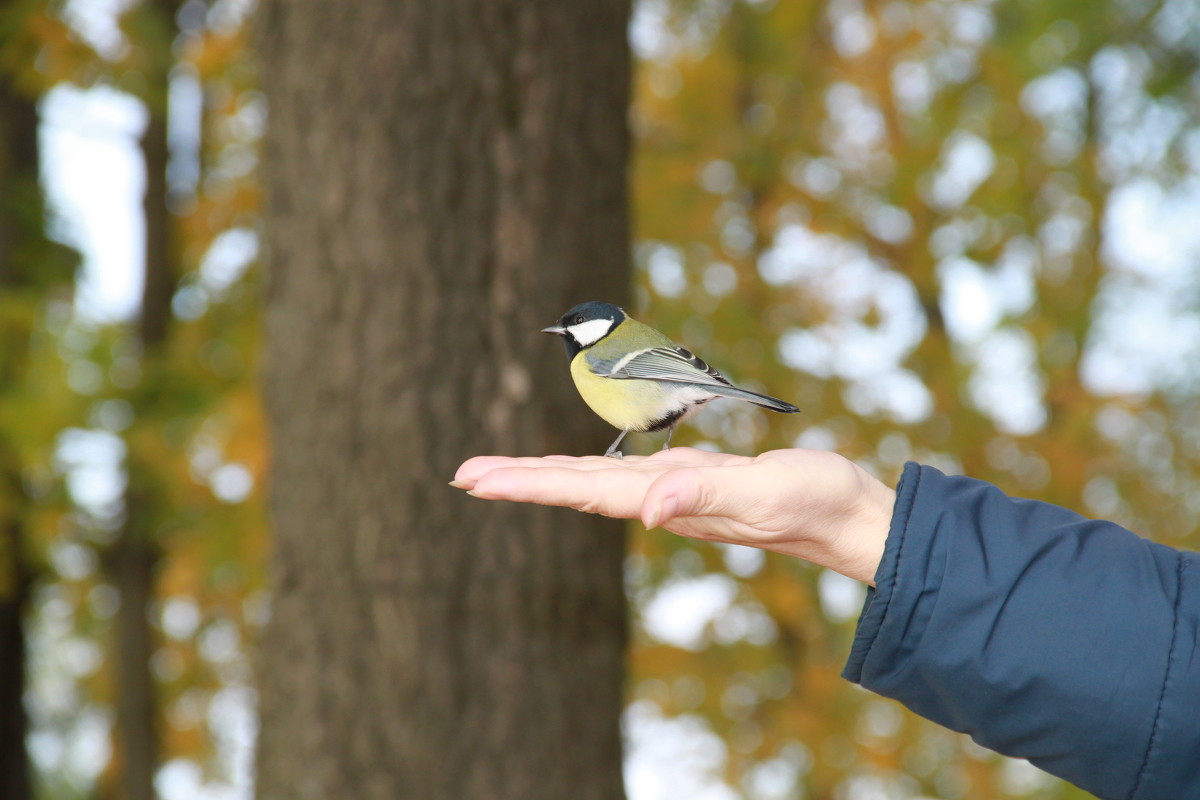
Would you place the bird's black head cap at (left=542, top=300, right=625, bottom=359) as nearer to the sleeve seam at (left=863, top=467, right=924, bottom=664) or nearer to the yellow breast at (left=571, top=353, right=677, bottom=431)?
the yellow breast at (left=571, top=353, right=677, bottom=431)

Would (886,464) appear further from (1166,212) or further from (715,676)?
(1166,212)

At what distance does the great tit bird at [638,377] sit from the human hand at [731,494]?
0.09m

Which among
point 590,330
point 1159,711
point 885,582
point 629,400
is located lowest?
point 1159,711

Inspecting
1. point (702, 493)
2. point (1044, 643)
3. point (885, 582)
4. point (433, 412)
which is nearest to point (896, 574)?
point (885, 582)

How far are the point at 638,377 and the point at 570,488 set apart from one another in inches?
13.4

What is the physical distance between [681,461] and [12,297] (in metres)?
4.91

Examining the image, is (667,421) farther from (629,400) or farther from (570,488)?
(570,488)

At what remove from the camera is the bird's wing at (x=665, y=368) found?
180 cm

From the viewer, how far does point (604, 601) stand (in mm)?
3135

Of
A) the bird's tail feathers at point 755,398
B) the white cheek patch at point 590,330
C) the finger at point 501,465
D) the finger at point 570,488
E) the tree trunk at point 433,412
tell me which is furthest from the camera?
the tree trunk at point 433,412

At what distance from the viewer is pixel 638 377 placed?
5.91ft

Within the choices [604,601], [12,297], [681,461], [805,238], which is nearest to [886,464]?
[805,238]

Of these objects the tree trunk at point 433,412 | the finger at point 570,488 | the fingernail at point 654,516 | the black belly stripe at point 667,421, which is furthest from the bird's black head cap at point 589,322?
the tree trunk at point 433,412

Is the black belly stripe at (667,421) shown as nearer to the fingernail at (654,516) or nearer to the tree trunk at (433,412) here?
the fingernail at (654,516)
